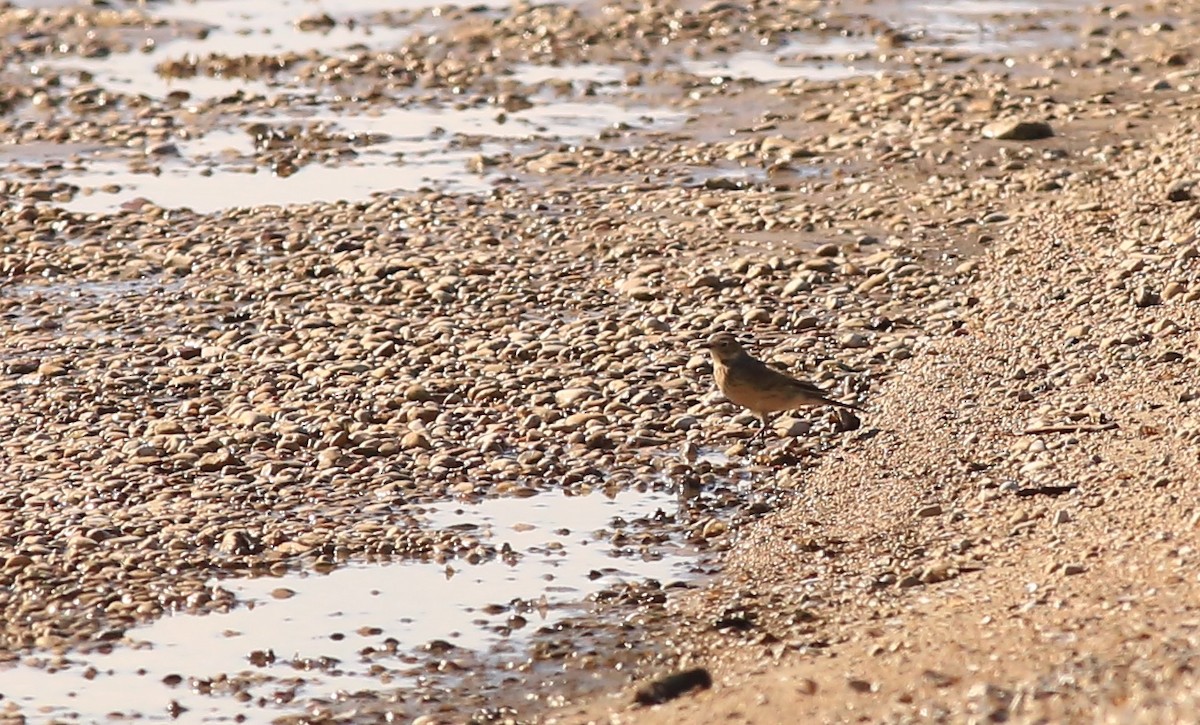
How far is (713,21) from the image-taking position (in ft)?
64.5

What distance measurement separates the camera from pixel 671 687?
673 cm

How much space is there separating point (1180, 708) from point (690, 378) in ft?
15.4

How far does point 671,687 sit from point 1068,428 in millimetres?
2685

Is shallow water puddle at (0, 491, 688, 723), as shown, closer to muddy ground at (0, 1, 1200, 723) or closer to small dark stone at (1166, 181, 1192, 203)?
muddy ground at (0, 1, 1200, 723)

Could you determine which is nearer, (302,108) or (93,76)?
(302,108)

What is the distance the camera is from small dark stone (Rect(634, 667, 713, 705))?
671cm

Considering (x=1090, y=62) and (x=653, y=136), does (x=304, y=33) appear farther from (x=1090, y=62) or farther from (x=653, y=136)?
(x=1090, y=62)

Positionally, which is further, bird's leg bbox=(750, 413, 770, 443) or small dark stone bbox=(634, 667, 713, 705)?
bird's leg bbox=(750, 413, 770, 443)

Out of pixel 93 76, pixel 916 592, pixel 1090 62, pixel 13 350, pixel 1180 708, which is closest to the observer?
pixel 1180 708

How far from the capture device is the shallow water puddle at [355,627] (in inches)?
277

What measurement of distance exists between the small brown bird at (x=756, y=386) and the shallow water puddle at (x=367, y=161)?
17.2 ft

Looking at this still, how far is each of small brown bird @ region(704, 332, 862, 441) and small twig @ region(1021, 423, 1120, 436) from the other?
1004mm

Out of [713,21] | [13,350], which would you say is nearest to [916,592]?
[13,350]

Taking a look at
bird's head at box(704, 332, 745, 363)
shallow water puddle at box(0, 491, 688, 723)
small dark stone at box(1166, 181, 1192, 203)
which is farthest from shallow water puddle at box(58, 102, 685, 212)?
shallow water puddle at box(0, 491, 688, 723)
